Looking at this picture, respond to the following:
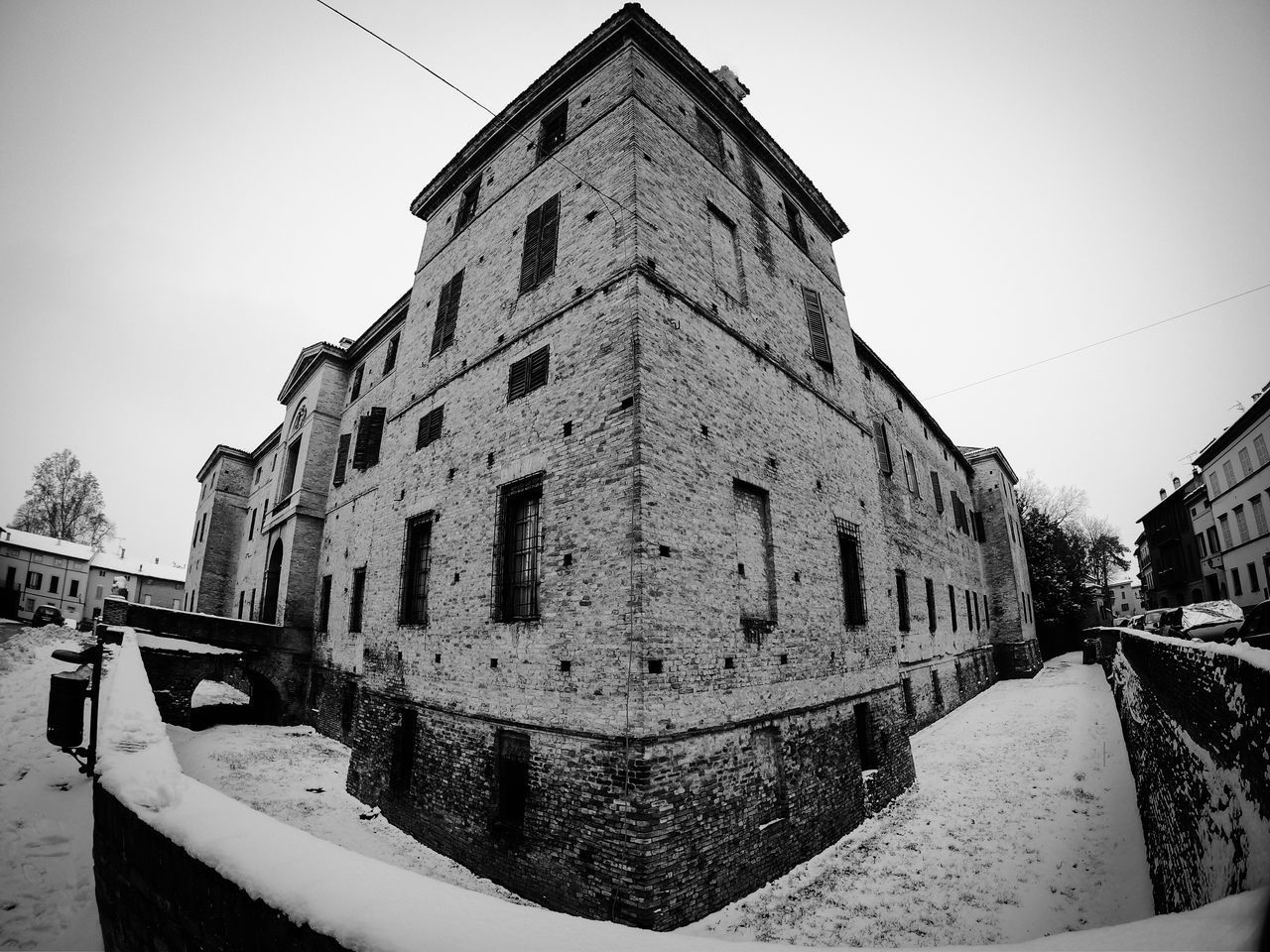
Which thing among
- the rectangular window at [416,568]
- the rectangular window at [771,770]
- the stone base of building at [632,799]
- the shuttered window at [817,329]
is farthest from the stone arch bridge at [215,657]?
the shuttered window at [817,329]

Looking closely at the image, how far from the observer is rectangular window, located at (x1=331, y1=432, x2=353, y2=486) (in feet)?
56.0

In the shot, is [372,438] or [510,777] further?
[372,438]

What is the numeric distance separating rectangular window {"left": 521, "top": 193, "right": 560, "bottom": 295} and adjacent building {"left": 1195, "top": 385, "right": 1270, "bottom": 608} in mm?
30701

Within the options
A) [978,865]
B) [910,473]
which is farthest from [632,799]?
[910,473]

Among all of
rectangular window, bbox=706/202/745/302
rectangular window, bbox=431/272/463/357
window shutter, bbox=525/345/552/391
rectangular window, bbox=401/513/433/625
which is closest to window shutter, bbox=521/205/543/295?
window shutter, bbox=525/345/552/391

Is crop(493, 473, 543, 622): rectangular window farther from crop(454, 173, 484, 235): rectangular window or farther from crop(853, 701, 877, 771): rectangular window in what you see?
crop(454, 173, 484, 235): rectangular window

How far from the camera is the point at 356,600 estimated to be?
13711 mm

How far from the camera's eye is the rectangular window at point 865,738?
9.20m

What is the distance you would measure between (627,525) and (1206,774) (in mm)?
5507

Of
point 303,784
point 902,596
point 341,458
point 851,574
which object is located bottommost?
point 303,784

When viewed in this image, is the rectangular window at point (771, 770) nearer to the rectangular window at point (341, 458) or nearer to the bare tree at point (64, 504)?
the rectangular window at point (341, 458)

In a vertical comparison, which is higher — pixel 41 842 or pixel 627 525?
pixel 627 525

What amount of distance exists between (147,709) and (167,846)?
13.7ft

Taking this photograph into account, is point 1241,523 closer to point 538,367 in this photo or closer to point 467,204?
point 538,367
